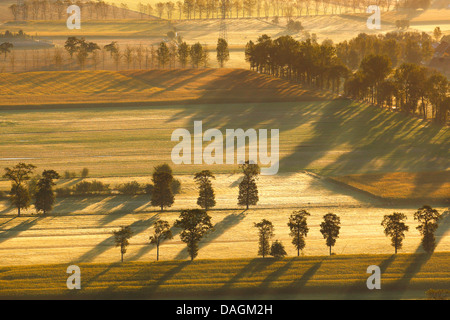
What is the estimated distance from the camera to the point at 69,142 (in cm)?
12694

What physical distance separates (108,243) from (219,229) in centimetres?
1327

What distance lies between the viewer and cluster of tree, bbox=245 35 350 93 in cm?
16775

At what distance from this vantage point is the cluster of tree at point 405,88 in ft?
462

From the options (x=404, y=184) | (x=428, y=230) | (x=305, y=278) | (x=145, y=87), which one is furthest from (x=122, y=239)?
(x=145, y=87)

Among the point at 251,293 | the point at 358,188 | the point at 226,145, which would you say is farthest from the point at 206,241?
the point at 226,145

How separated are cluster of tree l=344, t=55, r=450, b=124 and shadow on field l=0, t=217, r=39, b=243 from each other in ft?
274

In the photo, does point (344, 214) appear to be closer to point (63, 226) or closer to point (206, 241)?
point (206, 241)

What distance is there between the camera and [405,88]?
147125mm

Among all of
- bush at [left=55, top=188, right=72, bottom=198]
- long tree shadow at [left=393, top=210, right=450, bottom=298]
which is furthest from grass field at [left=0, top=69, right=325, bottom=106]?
long tree shadow at [left=393, top=210, right=450, bottom=298]

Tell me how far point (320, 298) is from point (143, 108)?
3769 inches

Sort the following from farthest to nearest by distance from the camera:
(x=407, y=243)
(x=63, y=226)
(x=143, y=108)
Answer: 1. (x=143, y=108)
2. (x=63, y=226)
3. (x=407, y=243)

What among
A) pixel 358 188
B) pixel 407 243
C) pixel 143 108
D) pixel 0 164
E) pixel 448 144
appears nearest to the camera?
pixel 407 243

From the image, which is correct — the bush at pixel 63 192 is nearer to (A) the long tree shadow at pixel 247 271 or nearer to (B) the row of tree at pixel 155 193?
(B) the row of tree at pixel 155 193

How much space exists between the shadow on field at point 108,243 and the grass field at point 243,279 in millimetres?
3894
